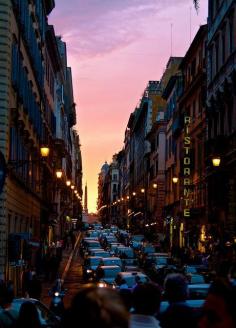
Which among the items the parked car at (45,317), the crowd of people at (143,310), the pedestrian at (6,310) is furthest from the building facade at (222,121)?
the crowd of people at (143,310)

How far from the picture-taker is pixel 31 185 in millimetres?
47312

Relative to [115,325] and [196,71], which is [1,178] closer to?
[115,325]

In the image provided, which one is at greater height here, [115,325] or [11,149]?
[11,149]

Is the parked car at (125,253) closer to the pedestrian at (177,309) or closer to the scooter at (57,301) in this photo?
the scooter at (57,301)

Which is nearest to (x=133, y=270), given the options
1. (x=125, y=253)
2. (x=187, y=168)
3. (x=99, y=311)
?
(x=125, y=253)

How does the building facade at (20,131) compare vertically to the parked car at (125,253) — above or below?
above

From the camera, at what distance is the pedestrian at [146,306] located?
6382 mm

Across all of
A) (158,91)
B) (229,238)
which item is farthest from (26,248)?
(158,91)

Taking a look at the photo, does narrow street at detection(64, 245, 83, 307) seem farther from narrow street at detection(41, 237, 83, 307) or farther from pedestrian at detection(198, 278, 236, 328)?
pedestrian at detection(198, 278, 236, 328)

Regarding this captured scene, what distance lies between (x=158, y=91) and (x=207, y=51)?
67352 millimetres

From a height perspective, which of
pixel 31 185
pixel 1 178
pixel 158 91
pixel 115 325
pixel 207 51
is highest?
pixel 158 91

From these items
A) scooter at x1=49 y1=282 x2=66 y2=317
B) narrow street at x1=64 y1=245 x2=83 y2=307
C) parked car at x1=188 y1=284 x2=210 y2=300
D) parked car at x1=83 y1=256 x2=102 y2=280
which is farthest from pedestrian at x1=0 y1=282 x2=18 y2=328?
parked car at x1=83 y1=256 x2=102 y2=280

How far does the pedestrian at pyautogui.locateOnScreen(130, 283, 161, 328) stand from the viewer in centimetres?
638

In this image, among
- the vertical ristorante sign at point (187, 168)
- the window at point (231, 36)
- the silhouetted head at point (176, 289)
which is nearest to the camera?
the silhouetted head at point (176, 289)
